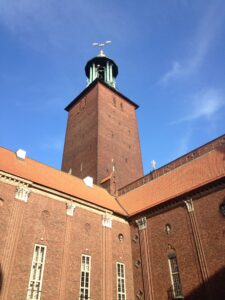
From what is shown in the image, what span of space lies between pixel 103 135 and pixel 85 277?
17979 millimetres

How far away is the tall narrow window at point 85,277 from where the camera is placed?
18.5 meters

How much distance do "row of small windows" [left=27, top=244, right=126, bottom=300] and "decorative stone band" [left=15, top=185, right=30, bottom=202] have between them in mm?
3079

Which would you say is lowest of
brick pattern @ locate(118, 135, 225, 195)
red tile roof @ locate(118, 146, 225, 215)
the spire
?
red tile roof @ locate(118, 146, 225, 215)

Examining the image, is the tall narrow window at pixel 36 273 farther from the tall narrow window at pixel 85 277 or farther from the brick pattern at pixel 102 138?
the brick pattern at pixel 102 138

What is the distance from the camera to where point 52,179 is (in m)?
22.7

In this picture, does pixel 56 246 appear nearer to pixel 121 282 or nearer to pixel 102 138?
pixel 121 282

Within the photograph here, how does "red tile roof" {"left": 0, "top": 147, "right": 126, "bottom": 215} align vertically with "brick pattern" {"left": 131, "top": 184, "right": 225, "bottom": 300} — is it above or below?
above


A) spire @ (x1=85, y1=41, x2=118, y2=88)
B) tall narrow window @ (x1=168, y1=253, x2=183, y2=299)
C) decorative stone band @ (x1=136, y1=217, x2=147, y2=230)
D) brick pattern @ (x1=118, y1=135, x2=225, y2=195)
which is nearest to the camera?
tall narrow window @ (x1=168, y1=253, x2=183, y2=299)

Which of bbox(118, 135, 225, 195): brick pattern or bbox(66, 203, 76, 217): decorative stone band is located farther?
bbox(118, 135, 225, 195): brick pattern

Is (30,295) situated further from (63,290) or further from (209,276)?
(209,276)

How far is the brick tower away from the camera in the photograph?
32125mm

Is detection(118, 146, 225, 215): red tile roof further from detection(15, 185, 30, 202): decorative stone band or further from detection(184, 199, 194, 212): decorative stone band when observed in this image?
detection(15, 185, 30, 202): decorative stone band

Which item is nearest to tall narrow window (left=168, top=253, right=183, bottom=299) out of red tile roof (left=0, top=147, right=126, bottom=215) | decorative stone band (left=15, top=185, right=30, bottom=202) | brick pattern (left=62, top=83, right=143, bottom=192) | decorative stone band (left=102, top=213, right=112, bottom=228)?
decorative stone band (left=102, top=213, right=112, bottom=228)

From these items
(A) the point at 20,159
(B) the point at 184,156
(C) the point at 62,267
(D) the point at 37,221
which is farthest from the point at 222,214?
(A) the point at 20,159
